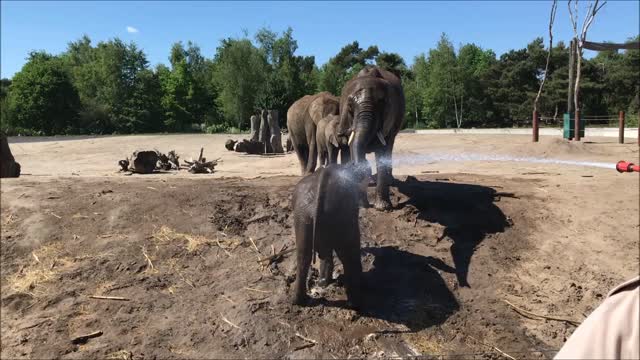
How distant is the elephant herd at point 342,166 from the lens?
231 inches

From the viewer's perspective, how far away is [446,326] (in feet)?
20.6

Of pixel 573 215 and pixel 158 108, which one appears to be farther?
pixel 158 108

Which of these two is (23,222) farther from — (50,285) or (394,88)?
(394,88)

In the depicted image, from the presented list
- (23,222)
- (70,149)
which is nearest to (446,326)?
(23,222)

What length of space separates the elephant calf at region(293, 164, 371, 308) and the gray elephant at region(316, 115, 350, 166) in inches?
77.7

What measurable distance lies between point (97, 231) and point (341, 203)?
14.5ft

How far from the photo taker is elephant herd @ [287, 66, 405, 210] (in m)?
7.85

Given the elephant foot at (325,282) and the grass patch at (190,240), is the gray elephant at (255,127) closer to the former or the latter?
the grass patch at (190,240)

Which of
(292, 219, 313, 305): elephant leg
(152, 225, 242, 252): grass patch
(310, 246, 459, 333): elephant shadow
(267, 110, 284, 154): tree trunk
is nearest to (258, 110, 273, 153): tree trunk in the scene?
(267, 110, 284, 154): tree trunk

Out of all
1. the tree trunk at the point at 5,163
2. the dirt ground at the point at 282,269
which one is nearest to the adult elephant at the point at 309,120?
the dirt ground at the point at 282,269

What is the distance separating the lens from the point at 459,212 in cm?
867

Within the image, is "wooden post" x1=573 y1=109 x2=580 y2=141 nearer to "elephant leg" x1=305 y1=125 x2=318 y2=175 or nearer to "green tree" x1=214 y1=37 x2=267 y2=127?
"elephant leg" x1=305 y1=125 x2=318 y2=175

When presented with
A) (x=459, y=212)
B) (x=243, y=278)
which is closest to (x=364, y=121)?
(x=459, y=212)

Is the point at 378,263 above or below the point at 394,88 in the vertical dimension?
below
